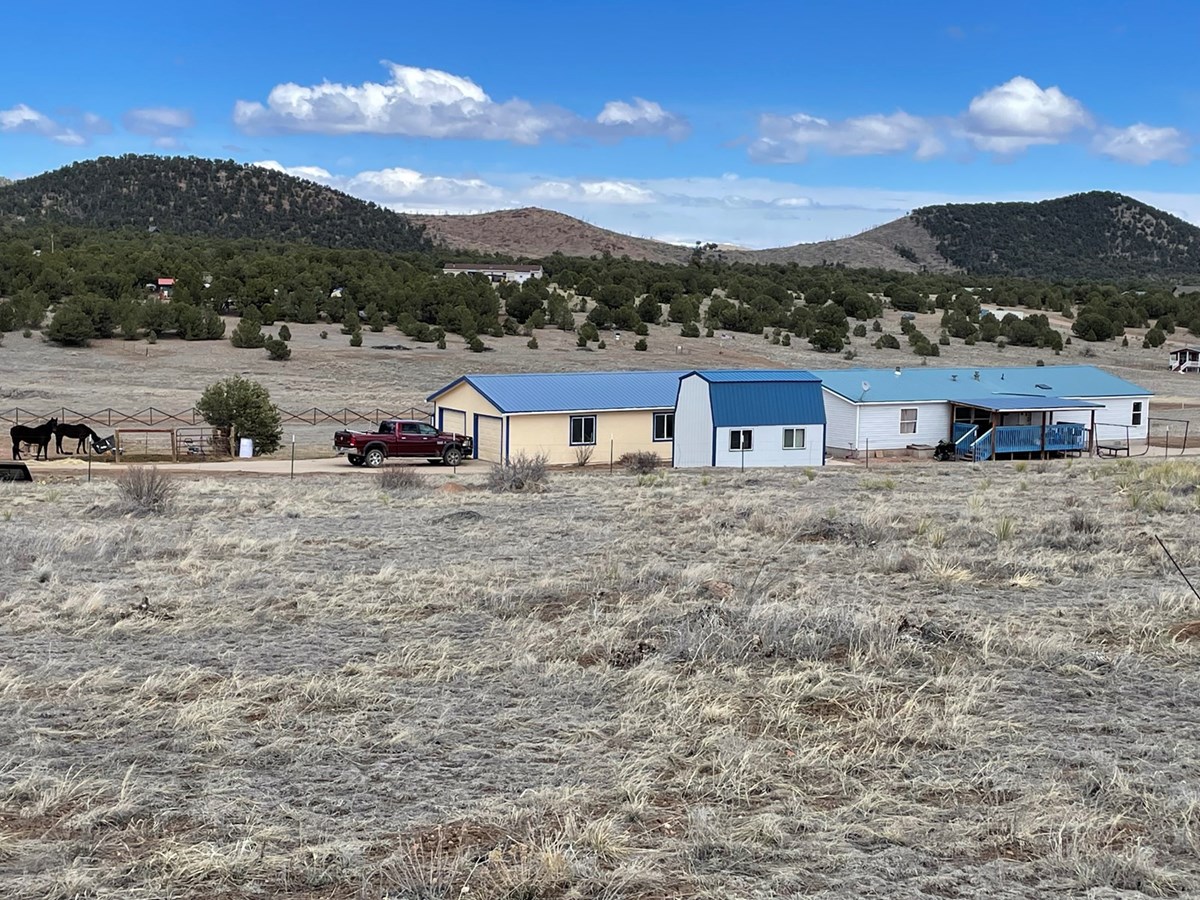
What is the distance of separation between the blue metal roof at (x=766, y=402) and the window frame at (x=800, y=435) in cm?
18

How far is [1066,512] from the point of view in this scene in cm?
2530

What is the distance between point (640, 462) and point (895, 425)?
11.8 meters

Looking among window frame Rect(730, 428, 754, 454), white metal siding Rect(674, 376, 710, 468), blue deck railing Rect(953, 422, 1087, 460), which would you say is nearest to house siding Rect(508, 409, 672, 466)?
white metal siding Rect(674, 376, 710, 468)

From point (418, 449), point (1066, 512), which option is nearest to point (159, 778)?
point (1066, 512)

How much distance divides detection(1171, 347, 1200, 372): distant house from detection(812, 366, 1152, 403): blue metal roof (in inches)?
1440

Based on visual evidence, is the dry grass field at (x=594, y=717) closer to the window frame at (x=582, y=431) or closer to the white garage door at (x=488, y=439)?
the white garage door at (x=488, y=439)

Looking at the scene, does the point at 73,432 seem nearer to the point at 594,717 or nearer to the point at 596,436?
the point at 596,436

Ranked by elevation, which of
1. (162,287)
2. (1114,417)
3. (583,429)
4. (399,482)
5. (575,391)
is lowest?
(399,482)

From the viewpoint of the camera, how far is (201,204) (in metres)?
163

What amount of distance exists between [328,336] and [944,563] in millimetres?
64773

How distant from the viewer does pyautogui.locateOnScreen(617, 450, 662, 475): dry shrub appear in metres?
39.8

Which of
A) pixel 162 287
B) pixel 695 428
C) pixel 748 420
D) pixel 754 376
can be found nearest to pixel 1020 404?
pixel 754 376

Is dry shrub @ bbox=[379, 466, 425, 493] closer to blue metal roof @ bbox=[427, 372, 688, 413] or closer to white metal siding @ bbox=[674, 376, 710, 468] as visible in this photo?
blue metal roof @ bbox=[427, 372, 688, 413]

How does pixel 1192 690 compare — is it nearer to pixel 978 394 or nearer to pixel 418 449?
pixel 418 449
